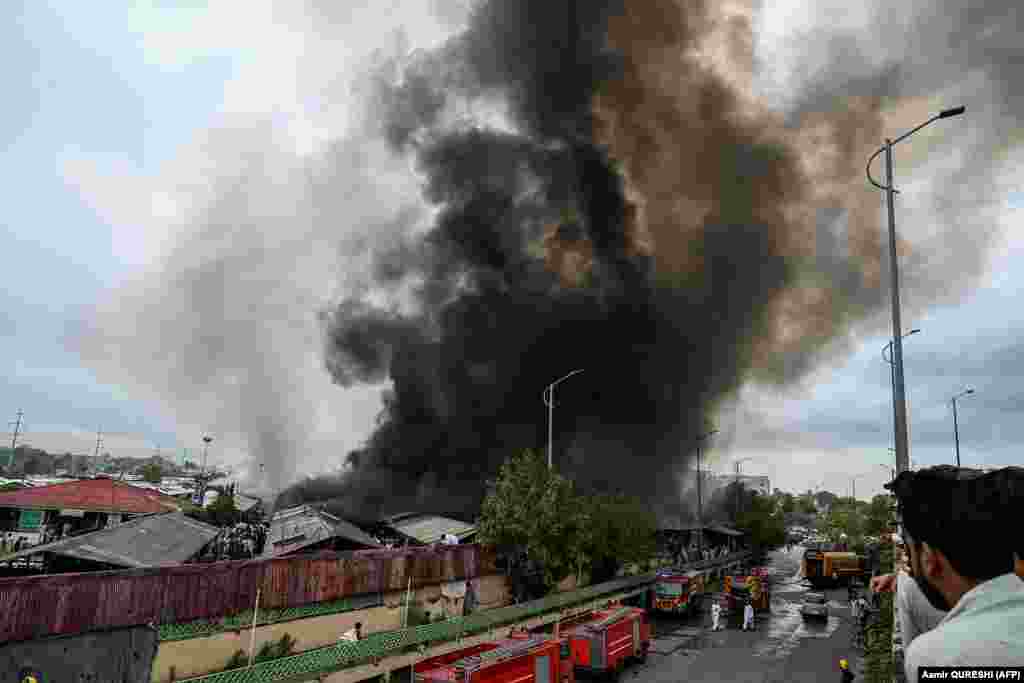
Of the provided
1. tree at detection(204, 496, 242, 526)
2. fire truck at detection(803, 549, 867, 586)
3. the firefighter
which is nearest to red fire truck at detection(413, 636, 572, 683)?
the firefighter

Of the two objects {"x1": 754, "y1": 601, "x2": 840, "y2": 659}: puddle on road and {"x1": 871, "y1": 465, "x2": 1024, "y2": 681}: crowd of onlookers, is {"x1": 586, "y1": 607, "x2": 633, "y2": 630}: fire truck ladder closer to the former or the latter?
{"x1": 754, "y1": 601, "x2": 840, "y2": 659}: puddle on road

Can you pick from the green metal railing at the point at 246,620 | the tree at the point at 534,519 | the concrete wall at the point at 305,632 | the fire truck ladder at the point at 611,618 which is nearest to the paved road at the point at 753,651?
the fire truck ladder at the point at 611,618

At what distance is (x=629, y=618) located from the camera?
22.6m

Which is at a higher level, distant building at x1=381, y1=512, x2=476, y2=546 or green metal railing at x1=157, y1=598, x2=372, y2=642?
distant building at x1=381, y1=512, x2=476, y2=546

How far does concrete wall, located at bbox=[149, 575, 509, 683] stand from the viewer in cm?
1449

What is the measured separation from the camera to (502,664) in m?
15.0

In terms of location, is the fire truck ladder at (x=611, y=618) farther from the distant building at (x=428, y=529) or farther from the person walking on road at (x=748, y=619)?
the distant building at (x=428, y=529)

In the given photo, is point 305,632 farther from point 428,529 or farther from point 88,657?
point 428,529

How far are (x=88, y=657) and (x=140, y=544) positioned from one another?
8.61 metres

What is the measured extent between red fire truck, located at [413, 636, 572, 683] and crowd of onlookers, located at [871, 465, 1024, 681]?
13606mm

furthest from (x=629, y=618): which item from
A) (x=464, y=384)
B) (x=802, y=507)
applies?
(x=802, y=507)

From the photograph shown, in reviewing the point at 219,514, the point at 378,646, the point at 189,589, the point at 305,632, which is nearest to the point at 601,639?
the point at 378,646

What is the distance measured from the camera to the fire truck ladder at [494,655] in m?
14.1

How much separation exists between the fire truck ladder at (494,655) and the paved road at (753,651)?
625cm
